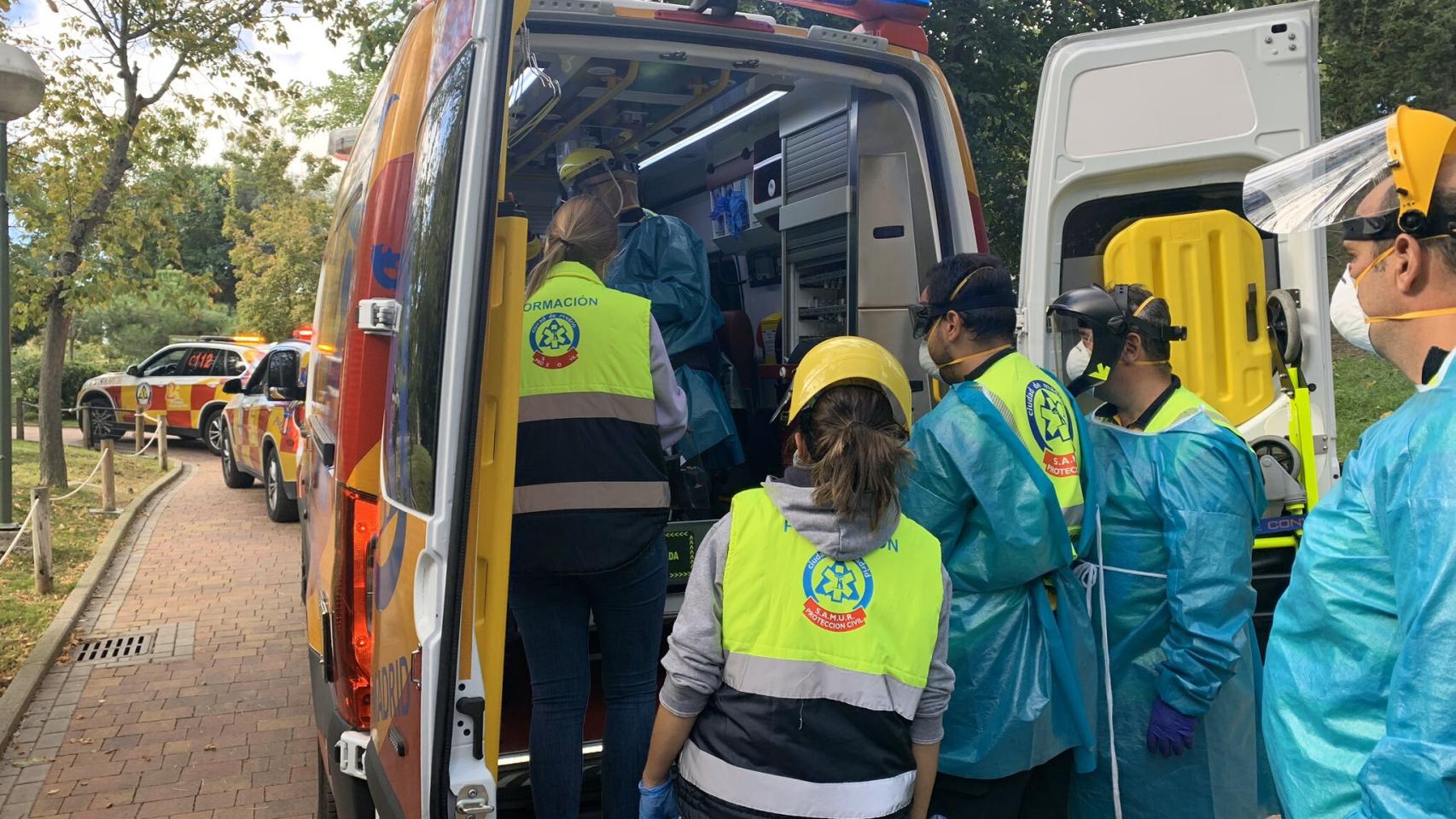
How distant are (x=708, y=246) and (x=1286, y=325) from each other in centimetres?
329

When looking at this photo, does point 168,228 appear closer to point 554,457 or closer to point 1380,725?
point 554,457

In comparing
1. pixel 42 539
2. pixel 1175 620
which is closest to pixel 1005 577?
pixel 1175 620

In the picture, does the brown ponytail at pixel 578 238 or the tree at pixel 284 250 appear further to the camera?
the tree at pixel 284 250

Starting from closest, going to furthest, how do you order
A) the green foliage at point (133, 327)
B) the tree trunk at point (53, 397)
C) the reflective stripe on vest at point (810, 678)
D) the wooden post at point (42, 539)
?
the reflective stripe on vest at point (810, 678)
the wooden post at point (42, 539)
the tree trunk at point (53, 397)
the green foliage at point (133, 327)

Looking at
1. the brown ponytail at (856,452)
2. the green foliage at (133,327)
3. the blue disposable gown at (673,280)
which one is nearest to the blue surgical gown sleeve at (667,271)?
the blue disposable gown at (673,280)

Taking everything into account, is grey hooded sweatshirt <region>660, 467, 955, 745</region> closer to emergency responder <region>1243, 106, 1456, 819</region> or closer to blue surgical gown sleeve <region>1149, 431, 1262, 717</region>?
emergency responder <region>1243, 106, 1456, 819</region>

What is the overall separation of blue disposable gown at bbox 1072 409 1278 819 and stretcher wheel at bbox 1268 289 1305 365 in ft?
4.36

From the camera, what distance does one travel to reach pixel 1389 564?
1.27 metres

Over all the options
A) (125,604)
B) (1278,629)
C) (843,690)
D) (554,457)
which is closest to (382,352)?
(554,457)

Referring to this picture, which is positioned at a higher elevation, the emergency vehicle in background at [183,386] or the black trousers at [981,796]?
the emergency vehicle in background at [183,386]

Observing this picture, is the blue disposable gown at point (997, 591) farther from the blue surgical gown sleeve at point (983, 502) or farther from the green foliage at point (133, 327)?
the green foliage at point (133, 327)

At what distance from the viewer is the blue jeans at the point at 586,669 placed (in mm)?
2643

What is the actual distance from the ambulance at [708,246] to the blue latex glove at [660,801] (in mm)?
298

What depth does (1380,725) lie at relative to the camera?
1298 mm
